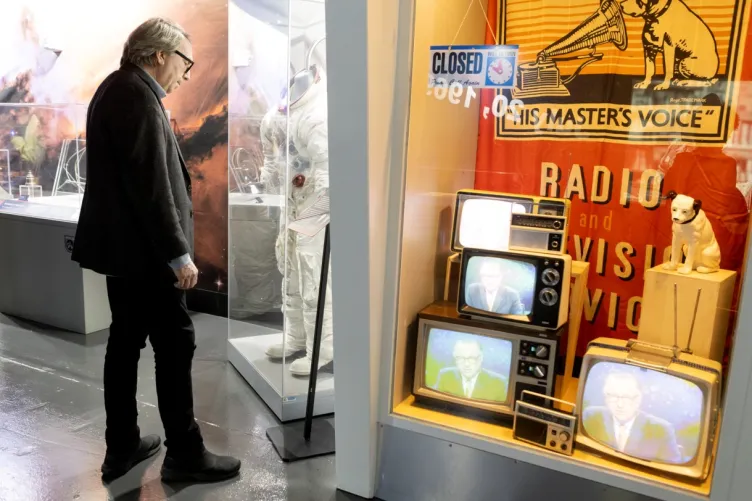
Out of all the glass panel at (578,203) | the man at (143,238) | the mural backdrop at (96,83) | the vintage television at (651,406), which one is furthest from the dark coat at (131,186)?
the mural backdrop at (96,83)

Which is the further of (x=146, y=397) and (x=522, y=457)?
(x=146, y=397)

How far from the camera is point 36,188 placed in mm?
5086

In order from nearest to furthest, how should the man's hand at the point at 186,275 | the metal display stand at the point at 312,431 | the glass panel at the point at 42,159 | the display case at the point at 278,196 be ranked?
1. the man's hand at the point at 186,275
2. the metal display stand at the point at 312,431
3. the display case at the point at 278,196
4. the glass panel at the point at 42,159

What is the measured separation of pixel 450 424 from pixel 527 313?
0.52 metres

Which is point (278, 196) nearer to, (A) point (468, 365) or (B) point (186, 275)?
(B) point (186, 275)

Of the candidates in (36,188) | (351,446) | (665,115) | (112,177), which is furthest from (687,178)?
A: (36,188)

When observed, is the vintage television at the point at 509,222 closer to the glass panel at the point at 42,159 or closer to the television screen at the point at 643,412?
the television screen at the point at 643,412

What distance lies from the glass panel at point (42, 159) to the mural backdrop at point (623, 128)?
3412mm

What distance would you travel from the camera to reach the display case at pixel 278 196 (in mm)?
3025

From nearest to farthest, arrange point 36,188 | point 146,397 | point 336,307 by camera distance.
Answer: point 336,307 → point 146,397 → point 36,188

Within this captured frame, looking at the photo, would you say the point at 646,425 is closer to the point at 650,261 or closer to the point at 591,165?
the point at 650,261

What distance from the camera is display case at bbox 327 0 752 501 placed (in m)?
2.11

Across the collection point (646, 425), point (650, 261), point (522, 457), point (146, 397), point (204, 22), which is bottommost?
point (146, 397)

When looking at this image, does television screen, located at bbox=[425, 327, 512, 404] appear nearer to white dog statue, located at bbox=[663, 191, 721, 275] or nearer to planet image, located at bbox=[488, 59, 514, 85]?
white dog statue, located at bbox=[663, 191, 721, 275]
